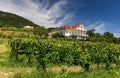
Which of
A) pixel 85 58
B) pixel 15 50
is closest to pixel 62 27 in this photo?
pixel 15 50

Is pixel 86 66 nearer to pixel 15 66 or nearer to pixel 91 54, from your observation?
pixel 91 54

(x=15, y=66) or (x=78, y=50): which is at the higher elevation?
(x=78, y=50)

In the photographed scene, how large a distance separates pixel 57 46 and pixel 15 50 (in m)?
6.89

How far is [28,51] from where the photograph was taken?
17344mm

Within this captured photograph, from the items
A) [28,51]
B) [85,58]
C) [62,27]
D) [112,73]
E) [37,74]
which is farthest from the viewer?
[62,27]

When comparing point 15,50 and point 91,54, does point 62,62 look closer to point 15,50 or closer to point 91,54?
point 91,54

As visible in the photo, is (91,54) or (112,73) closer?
(112,73)

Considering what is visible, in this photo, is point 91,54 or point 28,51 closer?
point 91,54

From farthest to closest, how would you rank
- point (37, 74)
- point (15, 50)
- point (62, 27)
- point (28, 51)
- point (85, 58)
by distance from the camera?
point (62, 27), point (15, 50), point (28, 51), point (85, 58), point (37, 74)

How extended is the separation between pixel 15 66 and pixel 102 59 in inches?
236

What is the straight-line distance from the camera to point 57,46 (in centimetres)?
1366

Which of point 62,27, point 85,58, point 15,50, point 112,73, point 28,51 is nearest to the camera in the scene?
point 112,73

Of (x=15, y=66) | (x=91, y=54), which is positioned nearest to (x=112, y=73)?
(x=91, y=54)

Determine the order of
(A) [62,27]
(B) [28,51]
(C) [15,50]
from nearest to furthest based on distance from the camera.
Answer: (B) [28,51] → (C) [15,50] → (A) [62,27]
